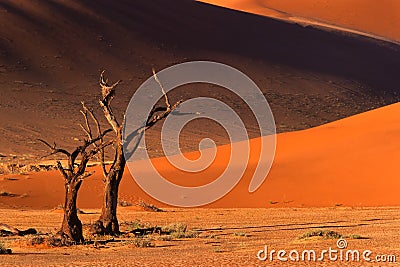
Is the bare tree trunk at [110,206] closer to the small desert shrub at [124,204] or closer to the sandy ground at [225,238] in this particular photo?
the sandy ground at [225,238]

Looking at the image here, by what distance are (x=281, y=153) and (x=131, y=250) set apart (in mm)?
19224

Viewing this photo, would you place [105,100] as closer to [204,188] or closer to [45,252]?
[45,252]

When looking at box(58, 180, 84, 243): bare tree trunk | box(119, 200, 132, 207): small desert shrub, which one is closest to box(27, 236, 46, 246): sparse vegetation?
box(58, 180, 84, 243): bare tree trunk

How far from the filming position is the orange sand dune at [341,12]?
12419 centimetres

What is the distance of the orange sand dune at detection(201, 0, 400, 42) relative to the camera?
124188 millimetres

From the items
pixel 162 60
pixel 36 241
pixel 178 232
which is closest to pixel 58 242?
pixel 36 241

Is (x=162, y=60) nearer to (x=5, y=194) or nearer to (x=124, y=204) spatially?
(x=5, y=194)

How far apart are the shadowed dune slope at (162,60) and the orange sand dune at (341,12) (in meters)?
26.1

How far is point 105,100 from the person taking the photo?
19.2 metres

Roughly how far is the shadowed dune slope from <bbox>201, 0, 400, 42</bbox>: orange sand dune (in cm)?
2609

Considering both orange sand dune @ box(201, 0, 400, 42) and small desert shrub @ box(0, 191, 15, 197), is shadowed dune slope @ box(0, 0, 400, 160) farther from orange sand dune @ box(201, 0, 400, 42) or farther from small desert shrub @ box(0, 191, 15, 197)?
orange sand dune @ box(201, 0, 400, 42)

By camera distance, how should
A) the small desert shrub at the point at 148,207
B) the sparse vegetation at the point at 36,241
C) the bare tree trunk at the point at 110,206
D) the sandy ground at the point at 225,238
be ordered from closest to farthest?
1. the sandy ground at the point at 225,238
2. the sparse vegetation at the point at 36,241
3. the bare tree trunk at the point at 110,206
4. the small desert shrub at the point at 148,207

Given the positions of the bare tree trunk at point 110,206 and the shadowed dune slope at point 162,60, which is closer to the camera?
the bare tree trunk at point 110,206

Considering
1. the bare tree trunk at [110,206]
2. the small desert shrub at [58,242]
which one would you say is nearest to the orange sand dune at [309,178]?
the bare tree trunk at [110,206]
